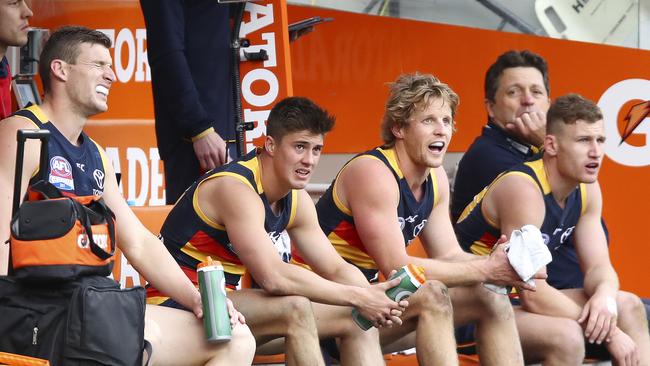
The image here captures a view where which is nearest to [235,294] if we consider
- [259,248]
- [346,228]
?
[259,248]

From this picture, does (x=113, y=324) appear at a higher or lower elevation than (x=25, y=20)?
lower

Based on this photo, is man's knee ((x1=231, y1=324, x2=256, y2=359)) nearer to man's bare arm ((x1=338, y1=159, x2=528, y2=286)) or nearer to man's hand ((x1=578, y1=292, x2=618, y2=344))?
man's bare arm ((x1=338, y1=159, x2=528, y2=286))

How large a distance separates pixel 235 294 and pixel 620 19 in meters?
3.99

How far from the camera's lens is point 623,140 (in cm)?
807

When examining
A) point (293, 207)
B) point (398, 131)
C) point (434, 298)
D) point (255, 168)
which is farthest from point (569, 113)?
point (255, 168)

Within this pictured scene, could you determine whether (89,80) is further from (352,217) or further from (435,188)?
(435,188)

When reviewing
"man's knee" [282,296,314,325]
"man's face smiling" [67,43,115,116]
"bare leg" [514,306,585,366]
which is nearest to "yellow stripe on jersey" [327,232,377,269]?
"bare leg" [514,306,585,366]

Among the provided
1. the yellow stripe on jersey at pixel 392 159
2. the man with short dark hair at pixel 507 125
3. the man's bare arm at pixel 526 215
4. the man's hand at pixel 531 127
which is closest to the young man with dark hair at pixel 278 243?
the yellow stripe on jersey at pixel 392 159

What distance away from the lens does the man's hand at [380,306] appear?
16.6 feet

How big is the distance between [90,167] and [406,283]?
1269 mm

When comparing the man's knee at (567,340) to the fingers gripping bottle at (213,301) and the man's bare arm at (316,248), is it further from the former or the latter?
the fingers gripping bottle at (213,301)

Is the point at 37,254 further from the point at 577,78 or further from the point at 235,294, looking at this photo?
the point at 577,78

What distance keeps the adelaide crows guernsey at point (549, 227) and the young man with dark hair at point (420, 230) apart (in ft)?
1.11

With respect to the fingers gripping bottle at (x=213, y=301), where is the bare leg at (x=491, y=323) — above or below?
below
